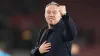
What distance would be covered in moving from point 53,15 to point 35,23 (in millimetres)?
4401

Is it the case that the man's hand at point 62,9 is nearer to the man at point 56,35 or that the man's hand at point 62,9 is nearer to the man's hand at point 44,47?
the man at point 56,35

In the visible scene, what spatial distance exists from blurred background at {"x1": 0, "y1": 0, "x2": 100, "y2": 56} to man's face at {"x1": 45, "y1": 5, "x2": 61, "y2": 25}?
12.2 feet

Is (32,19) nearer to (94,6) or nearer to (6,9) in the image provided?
(6,9)

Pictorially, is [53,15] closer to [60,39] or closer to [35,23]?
[60,39]

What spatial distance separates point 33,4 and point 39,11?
22 cm

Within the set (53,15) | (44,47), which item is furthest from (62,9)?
(44,47)

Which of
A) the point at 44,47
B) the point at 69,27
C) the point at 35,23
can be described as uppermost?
the point at 69,27

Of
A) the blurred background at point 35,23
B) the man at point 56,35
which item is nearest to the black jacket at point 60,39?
the man at point 56,35

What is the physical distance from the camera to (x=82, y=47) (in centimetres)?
535

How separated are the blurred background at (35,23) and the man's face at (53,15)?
12.2 ft

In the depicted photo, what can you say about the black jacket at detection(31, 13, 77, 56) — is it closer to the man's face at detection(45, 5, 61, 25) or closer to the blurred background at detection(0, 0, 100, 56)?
the man's face at detection(45, 5, 61, 25)

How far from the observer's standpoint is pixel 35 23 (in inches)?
225

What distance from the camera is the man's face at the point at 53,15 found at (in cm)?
131

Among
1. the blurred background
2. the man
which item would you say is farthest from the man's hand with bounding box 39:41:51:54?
the blurred background
